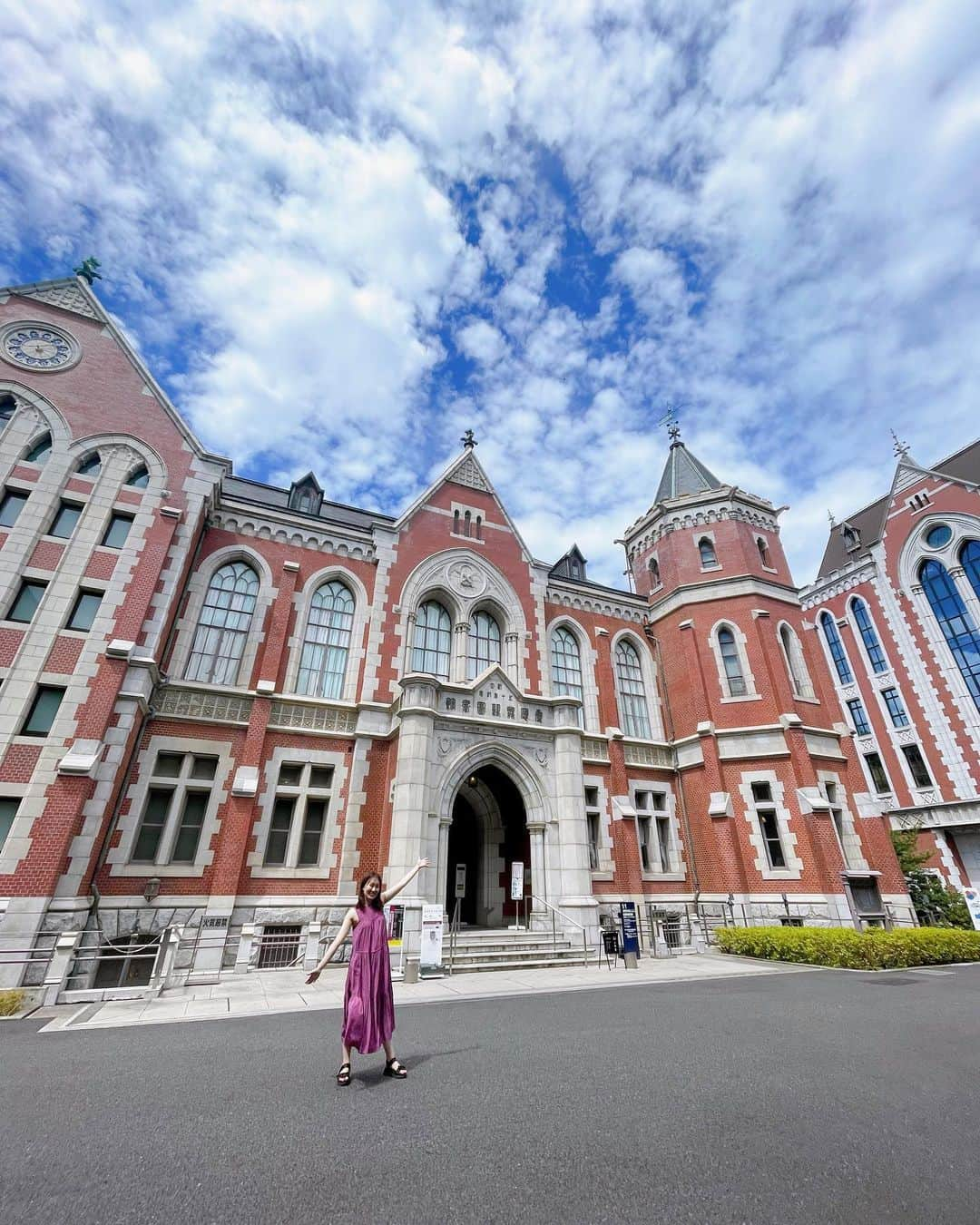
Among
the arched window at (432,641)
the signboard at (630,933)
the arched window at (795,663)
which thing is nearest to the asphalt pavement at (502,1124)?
the signboard at (630,933)

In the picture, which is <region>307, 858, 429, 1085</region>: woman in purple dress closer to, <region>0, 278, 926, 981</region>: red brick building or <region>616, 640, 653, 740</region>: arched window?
<region>0, 278, 926, 981</region>: red brick building

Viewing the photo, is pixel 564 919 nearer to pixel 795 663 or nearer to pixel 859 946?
pixel 859 946

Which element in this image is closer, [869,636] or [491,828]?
[491,828]

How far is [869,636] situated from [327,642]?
3426 centimetres

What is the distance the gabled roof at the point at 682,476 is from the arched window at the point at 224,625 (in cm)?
1907

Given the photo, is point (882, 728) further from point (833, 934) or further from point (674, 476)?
point (833, 934)

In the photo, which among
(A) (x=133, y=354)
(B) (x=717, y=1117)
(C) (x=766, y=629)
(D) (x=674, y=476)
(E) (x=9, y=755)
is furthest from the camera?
(D) (x=674, y=476)

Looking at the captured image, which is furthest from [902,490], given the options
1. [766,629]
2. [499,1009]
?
[499,1009]

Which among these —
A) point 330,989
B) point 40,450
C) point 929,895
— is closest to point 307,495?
point 40,450

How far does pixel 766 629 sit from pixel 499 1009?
18.8 m

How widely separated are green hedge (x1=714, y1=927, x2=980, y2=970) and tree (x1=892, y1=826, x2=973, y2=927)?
9472 millimetres

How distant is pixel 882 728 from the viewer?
3338 cm

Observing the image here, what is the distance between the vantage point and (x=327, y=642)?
748 inches

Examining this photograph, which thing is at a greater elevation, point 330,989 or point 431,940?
point 431,940
